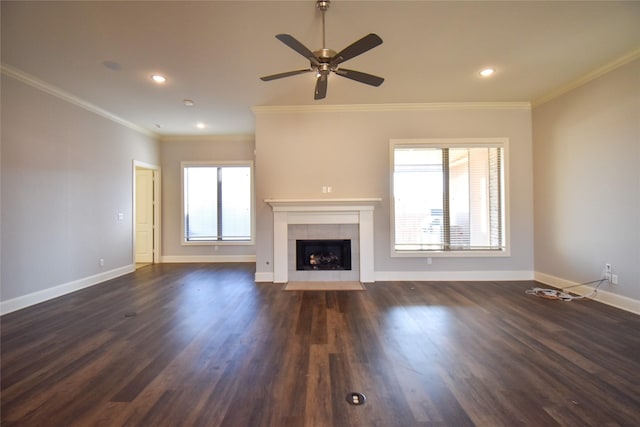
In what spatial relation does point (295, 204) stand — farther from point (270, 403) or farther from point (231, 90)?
point (270, 403)

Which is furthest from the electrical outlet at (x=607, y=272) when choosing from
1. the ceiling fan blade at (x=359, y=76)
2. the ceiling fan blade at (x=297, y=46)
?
the ceiling fan blade at (x=297, y=46)

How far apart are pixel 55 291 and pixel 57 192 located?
4.58 ft

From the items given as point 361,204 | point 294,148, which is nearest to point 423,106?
point 361,204

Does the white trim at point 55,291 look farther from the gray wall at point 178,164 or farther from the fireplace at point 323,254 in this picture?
the fireplace at point 323,254

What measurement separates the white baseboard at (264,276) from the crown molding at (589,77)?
521 centimetres

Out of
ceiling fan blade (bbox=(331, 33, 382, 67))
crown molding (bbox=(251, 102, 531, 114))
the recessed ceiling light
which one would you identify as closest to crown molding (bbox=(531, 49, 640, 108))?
crown molding (bbox=(251, 102, 531, 114))

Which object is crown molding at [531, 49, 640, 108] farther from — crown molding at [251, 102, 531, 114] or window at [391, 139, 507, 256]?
window at [391, 139, 507, 256]

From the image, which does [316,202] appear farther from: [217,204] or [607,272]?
[607,272]

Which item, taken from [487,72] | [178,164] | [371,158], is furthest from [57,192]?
[487,72]

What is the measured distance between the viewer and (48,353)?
2.20m

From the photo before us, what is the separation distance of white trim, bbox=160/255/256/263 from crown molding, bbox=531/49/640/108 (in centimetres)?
622

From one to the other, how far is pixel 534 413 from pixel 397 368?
31.5 inches

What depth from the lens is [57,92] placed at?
3.68 metres

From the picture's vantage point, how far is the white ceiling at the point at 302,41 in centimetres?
229
